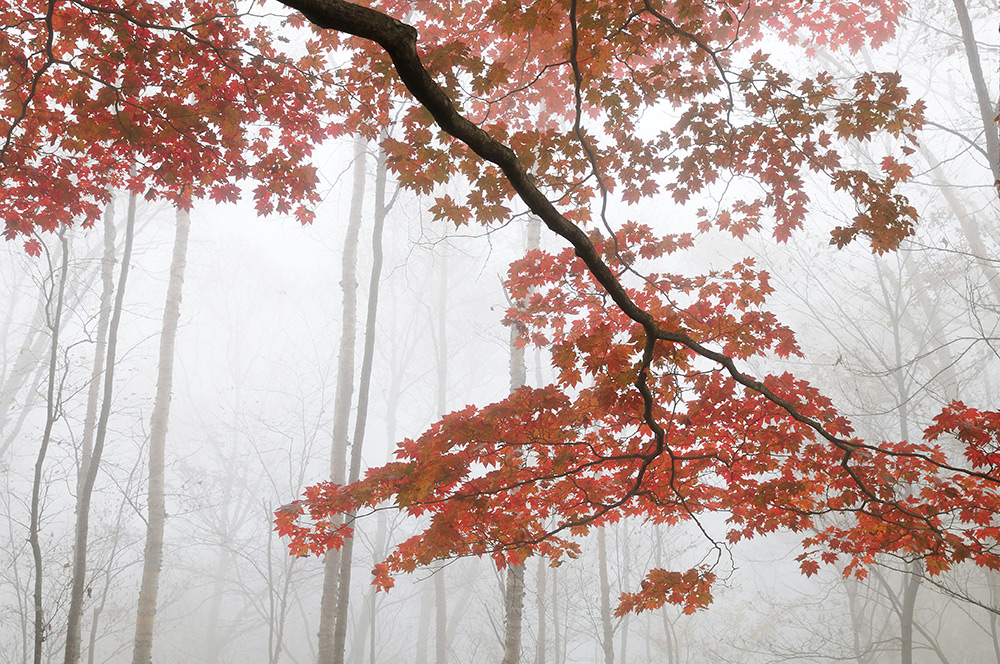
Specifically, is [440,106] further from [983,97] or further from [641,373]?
[983,97]

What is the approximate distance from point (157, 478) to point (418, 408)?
63.2 feet

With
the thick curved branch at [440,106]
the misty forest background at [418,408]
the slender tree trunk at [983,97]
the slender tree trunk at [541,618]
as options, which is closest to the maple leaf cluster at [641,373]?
the thick curved branch at [440,106]

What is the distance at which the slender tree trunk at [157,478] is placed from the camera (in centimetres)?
581

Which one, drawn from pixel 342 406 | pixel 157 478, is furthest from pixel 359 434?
pixel 157 478

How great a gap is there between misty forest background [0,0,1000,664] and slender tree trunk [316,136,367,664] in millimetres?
124

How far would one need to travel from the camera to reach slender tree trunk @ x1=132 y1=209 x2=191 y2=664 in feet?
19.1

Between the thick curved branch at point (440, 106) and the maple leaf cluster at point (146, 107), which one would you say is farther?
the maple leaf cluster at point (146, 107)

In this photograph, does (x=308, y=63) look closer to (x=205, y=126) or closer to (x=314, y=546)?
(x=205, y=126)

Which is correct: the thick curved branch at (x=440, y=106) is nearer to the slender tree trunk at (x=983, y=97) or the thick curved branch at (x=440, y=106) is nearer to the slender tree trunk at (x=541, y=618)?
the slender tree trunk at (x=983, y=97)

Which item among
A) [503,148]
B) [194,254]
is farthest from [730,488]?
[194,254]

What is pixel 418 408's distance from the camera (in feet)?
84.5

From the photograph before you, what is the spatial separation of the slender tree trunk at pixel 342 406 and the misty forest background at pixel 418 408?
12 cm

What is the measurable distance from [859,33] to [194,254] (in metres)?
32.5

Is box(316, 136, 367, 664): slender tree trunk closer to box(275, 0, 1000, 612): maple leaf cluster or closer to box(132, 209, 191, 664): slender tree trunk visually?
box(132, 209, 191, 664): slender tree trunk
